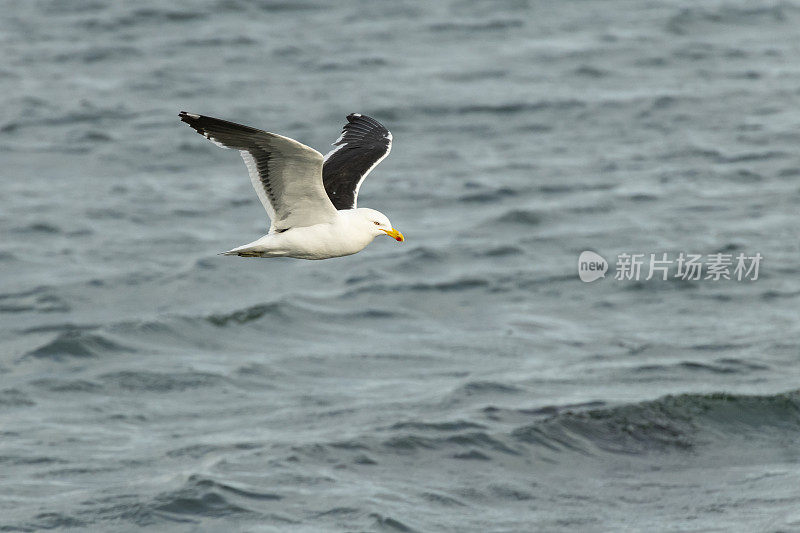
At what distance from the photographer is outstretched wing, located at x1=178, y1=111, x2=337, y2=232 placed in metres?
A: 10.1

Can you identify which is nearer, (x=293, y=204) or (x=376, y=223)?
(x=293, y=204)

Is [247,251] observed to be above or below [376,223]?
below

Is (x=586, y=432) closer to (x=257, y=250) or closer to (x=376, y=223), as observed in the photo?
(x=376, y=223)

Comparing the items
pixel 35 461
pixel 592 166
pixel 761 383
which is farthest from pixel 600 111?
pixel 35 461

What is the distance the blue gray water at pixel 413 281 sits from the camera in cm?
1847

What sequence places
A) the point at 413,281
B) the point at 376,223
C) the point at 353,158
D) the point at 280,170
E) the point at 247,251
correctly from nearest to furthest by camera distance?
the point at 280,170 → the point at 247,251 → the point at 376,223 → the point at 353,158 → the point at 413,281

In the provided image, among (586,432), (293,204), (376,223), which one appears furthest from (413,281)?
(293,204)

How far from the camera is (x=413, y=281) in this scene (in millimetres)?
24812

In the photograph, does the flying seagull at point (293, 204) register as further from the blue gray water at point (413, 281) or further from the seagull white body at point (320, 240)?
the blue gray water at point (413, 281)

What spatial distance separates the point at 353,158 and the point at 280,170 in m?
2.23

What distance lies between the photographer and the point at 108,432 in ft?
67.2

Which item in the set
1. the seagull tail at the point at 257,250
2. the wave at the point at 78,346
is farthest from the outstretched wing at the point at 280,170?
the wave at the point at 78,346

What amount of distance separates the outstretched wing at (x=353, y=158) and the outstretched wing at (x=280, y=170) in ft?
2.69

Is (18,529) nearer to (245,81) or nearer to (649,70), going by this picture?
(245,81)
